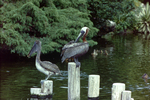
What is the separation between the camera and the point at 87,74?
16359mm

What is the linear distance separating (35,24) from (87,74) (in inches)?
243

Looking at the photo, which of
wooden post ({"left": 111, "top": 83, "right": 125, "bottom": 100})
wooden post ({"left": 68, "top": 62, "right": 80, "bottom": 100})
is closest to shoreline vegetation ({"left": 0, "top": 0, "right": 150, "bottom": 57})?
wooden post ({"left": 68, "top": 62, "right": 80, "bottom": 100})

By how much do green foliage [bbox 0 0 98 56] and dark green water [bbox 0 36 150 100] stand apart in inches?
45.2

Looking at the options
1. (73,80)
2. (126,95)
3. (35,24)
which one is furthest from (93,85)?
(35,24)

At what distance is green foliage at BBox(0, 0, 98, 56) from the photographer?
19188 mm

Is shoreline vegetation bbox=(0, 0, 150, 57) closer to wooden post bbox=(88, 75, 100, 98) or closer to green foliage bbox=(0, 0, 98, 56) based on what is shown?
green foliage bbox=(0, 0, 98, 56)

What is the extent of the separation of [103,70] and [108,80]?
269 cm

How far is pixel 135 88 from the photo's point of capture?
43.8ft

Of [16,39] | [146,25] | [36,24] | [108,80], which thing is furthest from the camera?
[146,25]

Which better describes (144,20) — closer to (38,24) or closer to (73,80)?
(38,24)

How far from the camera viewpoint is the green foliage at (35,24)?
19188 mm

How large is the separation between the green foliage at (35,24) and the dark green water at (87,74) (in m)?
1.15

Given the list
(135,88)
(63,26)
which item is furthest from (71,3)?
(135,88)

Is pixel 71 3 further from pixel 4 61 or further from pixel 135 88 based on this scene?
pixel 135 88
